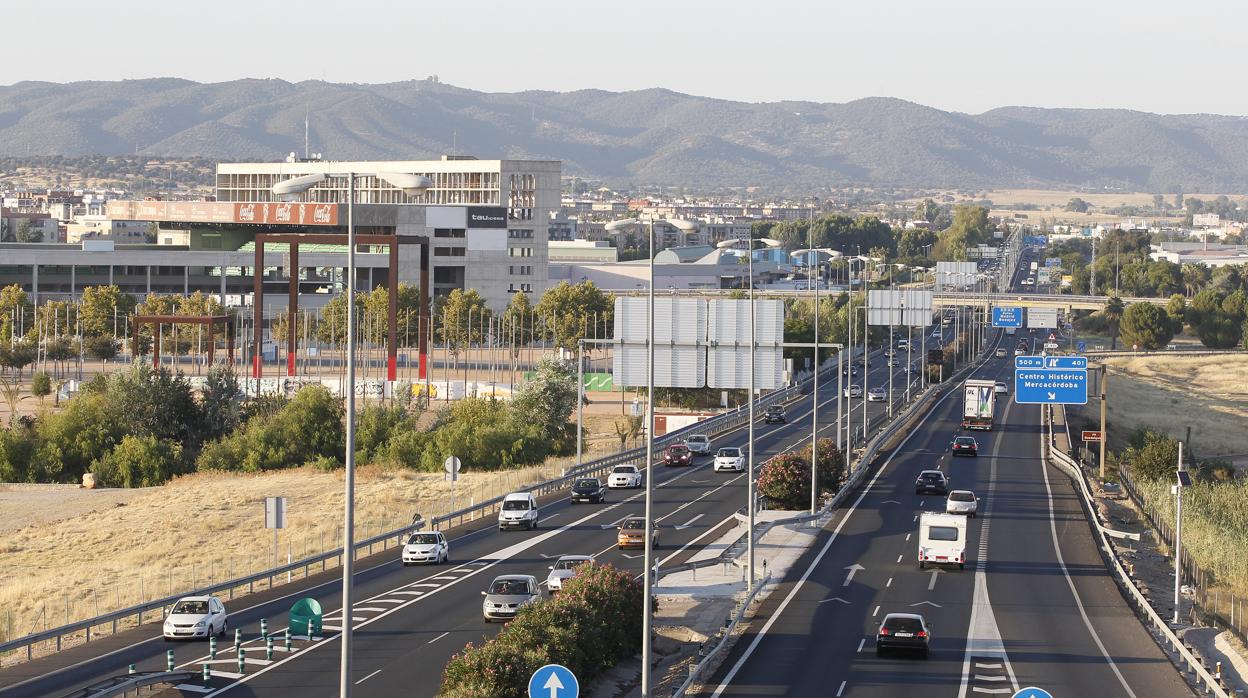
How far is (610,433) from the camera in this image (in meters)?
107

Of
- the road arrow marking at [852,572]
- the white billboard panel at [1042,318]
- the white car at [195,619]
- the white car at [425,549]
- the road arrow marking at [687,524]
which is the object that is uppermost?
the white billboard panel at [1042,318]

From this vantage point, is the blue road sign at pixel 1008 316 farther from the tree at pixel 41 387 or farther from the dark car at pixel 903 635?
the dark car at pixel 903 635

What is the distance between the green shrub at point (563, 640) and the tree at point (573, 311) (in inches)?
4707

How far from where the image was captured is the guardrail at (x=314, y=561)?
38562 mm

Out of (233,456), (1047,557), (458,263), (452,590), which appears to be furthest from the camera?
(458,263)

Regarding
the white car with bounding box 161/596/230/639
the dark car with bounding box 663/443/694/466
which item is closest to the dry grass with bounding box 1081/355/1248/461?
the dark car with bounding box 663/443/694/466

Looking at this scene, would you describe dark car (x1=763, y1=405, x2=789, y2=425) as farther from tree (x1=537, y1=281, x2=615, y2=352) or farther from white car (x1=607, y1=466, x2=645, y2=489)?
tree (x1=537, y1=281, x2=615, y2=352)

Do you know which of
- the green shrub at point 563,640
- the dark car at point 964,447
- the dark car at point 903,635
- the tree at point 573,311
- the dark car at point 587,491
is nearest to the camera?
the green shrub at point 563,640

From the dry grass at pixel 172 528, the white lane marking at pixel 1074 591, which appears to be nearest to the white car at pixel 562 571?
the dry grass at pixel 172 528

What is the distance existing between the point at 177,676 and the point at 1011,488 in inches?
2032

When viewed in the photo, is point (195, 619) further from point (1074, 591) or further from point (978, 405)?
point (978, 405)

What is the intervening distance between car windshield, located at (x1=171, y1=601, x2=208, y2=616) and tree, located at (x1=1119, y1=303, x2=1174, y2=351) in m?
167

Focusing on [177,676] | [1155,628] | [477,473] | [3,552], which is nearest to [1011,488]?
[477,473]

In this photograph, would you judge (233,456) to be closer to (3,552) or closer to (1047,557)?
(3,552)
